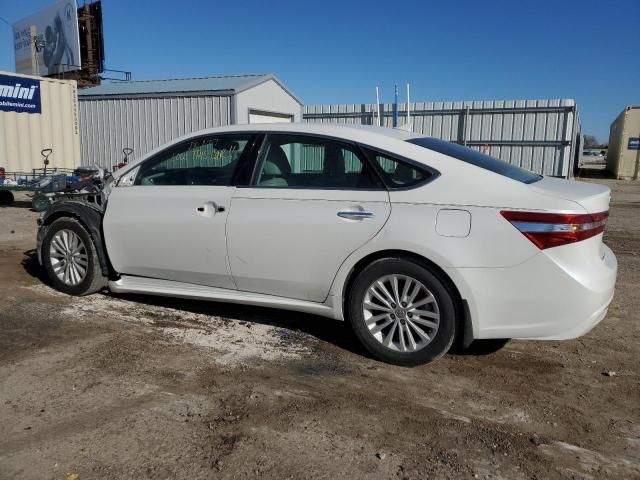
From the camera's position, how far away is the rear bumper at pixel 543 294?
3180 millimetres

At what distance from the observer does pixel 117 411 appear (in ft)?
9.89

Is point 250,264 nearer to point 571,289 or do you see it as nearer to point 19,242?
point 571,289

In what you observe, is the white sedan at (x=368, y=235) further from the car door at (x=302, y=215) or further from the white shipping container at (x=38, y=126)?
the white shipping container at (x=38, y=126)

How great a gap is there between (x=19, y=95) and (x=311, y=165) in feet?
34.5

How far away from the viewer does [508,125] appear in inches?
779

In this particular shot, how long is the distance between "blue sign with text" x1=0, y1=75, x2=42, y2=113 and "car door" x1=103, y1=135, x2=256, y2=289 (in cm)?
891

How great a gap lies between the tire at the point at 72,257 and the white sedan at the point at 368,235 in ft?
0.32

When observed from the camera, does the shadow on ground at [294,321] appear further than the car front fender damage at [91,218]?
No

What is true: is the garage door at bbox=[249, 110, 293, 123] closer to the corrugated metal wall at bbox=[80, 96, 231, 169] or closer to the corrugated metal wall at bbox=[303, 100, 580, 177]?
the corrugated metal wall at bbox=[80, 96, 231, 169]

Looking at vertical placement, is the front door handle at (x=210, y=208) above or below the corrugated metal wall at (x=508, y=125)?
below

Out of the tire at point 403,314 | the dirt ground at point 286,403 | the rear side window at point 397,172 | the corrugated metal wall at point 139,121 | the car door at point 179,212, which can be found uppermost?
the corrugated metal wall at point 139,121

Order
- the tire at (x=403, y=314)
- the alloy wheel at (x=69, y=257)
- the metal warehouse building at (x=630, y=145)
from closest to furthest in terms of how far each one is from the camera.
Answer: the tire at (x=403, y=314) < the alloy wheel at (x=69, y=257) < the metal warehouse building at (x=630, y=145)

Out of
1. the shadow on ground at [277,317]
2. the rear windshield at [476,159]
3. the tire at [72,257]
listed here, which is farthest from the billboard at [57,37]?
the rear windshield at [476,159]

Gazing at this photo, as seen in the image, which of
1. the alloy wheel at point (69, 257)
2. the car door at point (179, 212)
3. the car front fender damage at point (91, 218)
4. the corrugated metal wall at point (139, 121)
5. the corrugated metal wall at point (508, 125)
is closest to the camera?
the car door at point (179, 212)
